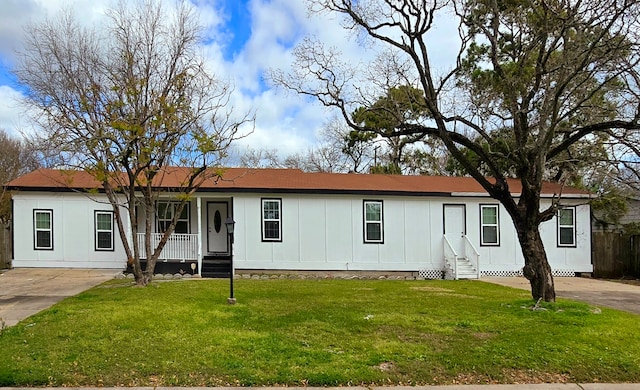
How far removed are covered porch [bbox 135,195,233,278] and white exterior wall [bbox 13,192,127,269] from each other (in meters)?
1.53

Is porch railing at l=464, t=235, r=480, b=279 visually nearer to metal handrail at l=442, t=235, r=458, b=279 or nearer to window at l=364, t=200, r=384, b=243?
metal handrail at l=442, t=235, r=458, b=279

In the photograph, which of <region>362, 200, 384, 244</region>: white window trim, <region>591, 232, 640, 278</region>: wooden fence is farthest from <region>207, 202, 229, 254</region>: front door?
<region>591, 232, 640, 278</region>: wooden fence

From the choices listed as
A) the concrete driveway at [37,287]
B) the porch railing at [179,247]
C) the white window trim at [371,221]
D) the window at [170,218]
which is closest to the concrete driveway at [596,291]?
the white window trim at [371,221]

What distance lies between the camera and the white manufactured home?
51.9 ft

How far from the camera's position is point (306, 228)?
16344 millimetres

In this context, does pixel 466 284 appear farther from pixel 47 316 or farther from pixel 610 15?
pixel 47 316

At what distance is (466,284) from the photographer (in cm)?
1416

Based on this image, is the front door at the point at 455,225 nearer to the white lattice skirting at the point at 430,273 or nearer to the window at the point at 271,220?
the white lattice skirting at the point at 430,273

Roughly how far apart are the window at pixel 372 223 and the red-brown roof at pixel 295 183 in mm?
634

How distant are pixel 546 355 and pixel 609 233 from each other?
48.5 ft

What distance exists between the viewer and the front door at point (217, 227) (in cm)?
1717

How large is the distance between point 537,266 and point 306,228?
880 centimetres

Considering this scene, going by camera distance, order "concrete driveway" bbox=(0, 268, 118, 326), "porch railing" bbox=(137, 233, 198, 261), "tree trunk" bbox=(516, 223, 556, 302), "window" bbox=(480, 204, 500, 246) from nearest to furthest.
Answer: "concrete driveway" bbox=(0, 268, 118, 326) → "tree trunk" bbox=(516, 223, 556, 302) → "porch railing" bbox=(137, 233, 198, 261) → "window" bbox=(480, 204, 500, 246)

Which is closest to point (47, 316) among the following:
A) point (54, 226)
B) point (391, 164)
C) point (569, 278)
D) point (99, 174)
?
point (99, 174)
